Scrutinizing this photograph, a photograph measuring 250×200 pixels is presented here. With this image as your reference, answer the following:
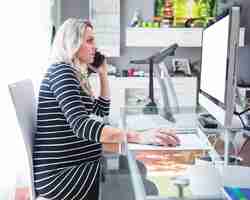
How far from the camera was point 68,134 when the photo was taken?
1492mm

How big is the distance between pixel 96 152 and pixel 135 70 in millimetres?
2396

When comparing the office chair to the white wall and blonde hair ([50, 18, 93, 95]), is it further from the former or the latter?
the white wall

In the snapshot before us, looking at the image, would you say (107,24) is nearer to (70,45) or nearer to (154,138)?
(70,45)

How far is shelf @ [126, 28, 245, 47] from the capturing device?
379cm

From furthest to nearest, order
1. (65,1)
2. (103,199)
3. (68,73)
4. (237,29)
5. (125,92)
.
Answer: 1. (65,1)
2. (125,92)
3. (103,199)
4. (68,73)
5. (237,29)

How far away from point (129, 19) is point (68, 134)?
9.00 feet

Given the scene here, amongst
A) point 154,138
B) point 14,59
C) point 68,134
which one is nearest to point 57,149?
point 68,134

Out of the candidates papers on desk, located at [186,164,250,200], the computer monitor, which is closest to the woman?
the computer monitor

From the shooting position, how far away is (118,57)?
4035 mm

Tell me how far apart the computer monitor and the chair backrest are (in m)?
0.72

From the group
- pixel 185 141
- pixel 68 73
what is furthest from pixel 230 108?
pixel 68 73

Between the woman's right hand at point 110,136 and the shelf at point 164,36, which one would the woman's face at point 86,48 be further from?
the shelf at point 164,36

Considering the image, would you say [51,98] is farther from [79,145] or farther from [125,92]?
[125,92]

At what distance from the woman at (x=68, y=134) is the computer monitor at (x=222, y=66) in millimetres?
252
